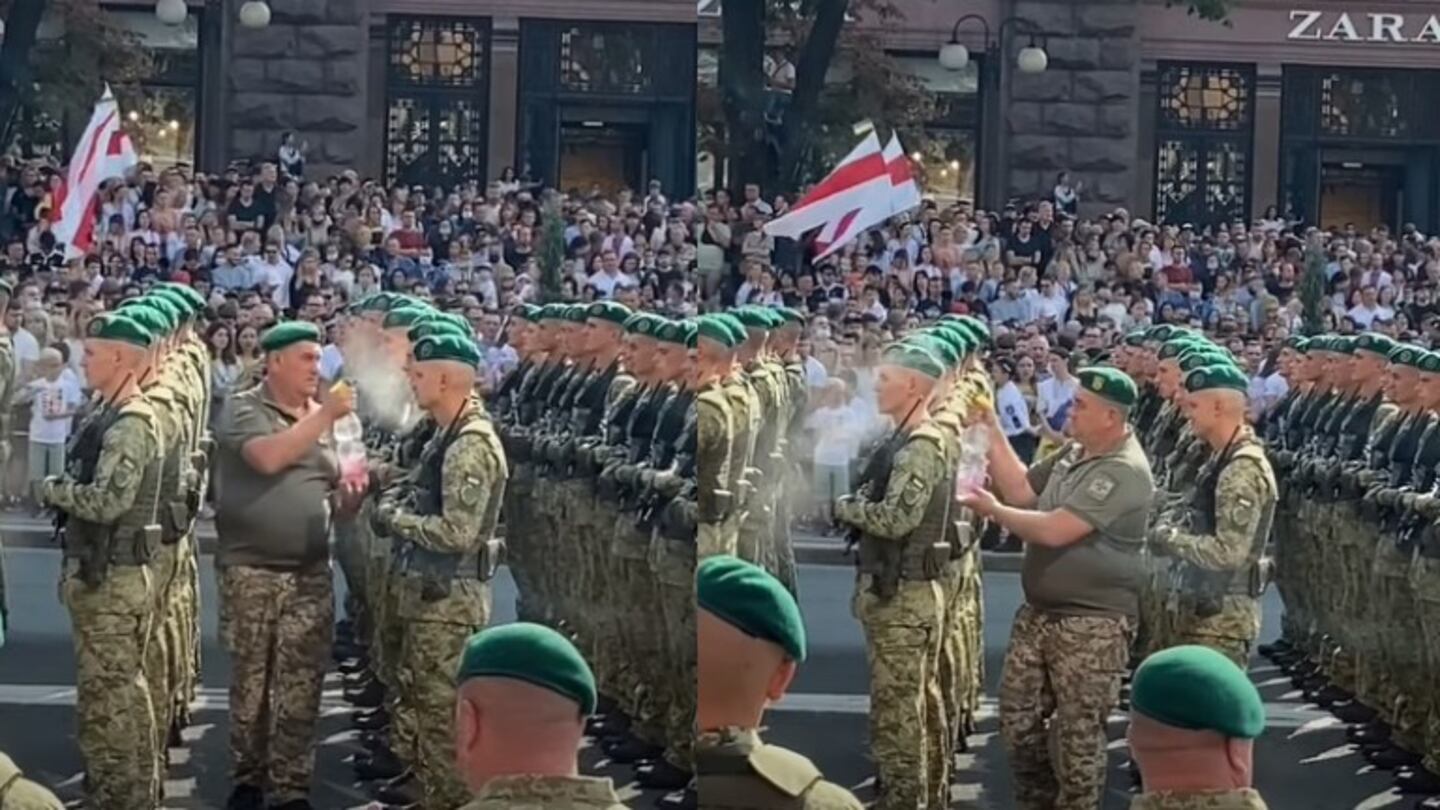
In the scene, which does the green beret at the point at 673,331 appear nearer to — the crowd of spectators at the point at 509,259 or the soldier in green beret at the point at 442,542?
the crowd of spectators at the point at 509,259

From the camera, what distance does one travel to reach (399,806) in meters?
3.95

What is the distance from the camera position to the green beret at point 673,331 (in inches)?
153

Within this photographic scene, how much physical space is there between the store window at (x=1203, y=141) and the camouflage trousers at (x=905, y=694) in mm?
839

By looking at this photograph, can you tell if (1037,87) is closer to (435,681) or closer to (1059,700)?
(1059,700)

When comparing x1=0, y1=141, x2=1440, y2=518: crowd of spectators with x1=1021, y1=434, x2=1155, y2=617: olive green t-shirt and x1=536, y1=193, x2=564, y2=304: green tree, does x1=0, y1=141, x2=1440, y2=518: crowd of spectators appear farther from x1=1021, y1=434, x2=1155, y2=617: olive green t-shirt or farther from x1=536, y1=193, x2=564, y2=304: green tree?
x1=1021, y1=434, x2=1155, y2=617: olive green t-shirt

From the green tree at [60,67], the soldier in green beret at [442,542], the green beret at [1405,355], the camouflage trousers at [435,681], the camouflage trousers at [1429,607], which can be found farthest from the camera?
the camouflage trousers at [1429,607]

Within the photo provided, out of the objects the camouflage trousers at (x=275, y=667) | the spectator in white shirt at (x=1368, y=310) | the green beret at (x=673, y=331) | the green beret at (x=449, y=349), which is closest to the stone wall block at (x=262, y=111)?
the green beret at (x=449, y=349)

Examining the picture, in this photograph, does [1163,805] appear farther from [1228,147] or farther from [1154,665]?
[1228,147]

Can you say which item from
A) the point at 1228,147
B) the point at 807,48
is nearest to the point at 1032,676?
the point at 1228,147

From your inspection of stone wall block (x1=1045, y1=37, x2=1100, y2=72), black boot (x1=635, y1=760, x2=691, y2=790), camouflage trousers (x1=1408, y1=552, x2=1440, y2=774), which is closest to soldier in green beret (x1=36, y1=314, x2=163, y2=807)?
black boot (x1=635, y1=760, x2=691, y2=790)

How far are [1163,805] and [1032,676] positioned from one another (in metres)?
1.38

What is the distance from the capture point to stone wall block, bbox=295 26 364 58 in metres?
3.74

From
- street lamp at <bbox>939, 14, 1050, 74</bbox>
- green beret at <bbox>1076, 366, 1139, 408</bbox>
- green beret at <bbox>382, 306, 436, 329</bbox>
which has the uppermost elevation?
street lamp at <bbox>939, 14, 1050, 74</bbox>

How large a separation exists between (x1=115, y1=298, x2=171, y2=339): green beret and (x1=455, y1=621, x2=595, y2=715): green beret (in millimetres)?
887
